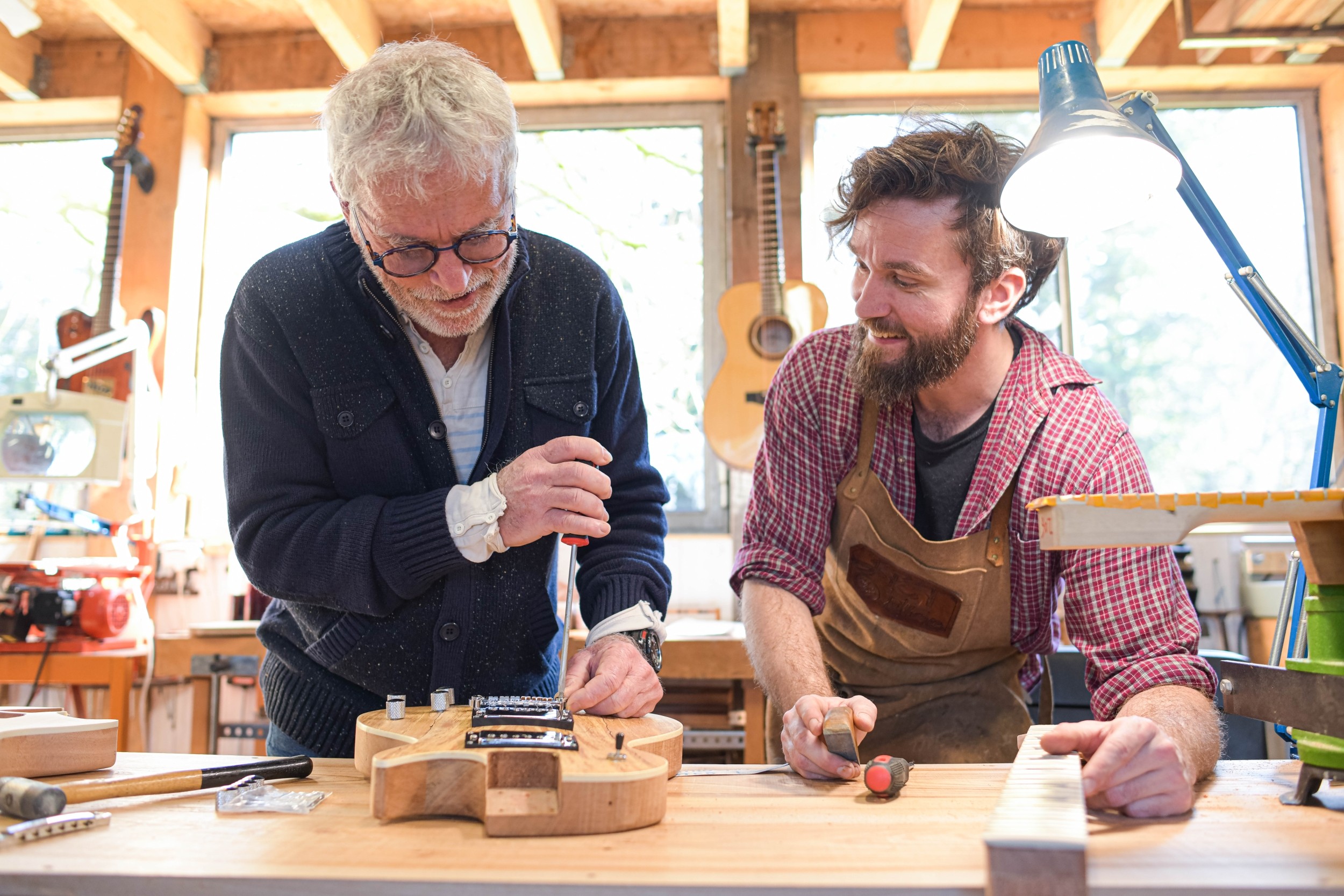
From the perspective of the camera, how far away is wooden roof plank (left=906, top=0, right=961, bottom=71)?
355cm

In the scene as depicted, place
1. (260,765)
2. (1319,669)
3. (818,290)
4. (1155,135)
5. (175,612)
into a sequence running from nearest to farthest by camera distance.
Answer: (1319,669) < (260,765) < (1155,135) < (818,290) < (175,612)

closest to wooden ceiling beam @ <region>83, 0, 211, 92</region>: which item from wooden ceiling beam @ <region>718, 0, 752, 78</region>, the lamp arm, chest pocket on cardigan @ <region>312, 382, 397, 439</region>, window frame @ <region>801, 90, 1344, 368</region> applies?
wooden ceiling beam @ <region>718, 0, 752, 78</region>

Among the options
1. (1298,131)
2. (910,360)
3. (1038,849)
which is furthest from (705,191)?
(1038,849)

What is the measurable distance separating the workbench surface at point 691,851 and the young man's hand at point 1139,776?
0.07 ft

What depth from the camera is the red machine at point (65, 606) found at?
3.28m

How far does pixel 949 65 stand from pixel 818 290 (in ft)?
3.63

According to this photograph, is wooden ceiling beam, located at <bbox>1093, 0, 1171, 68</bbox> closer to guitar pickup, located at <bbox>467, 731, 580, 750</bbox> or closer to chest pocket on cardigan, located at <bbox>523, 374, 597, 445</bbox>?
chest pocket on cardigan, located at <bbox>523, 374, 597, 445</bbox>

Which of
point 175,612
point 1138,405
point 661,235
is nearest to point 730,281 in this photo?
point 661,235

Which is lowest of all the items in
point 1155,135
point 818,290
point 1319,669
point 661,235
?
point 1319,669

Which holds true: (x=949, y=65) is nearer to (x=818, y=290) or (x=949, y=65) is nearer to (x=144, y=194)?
(x=818, y=290)

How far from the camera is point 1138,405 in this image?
13.2 ft

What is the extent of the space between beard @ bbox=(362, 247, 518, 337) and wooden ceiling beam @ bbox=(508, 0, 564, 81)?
7.81 ft

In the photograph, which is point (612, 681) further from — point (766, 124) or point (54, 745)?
point (766, 124)

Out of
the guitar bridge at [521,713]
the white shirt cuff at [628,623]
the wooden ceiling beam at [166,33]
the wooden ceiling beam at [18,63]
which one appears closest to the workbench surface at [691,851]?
the guitar bridge at [521,713]
